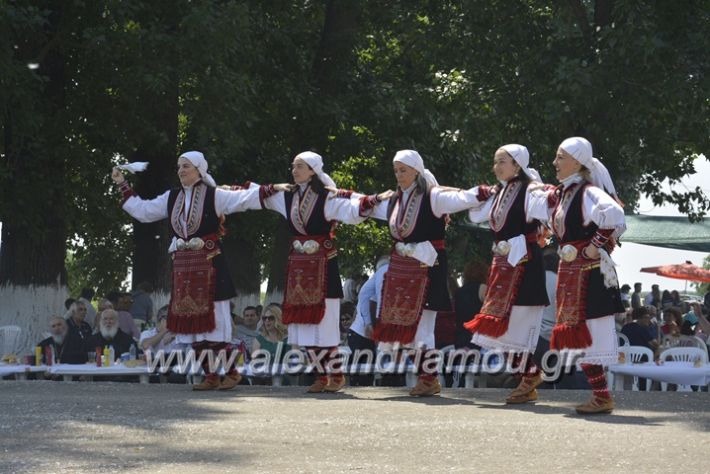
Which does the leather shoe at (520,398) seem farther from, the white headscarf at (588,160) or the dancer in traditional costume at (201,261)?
the dancer in traditional costume at (201,261)

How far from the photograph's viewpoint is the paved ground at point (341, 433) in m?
8.00

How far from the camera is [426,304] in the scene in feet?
37.9

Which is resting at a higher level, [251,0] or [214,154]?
[251,0]

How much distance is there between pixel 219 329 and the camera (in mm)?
12328

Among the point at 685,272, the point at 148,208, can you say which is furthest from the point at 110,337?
the point at 685,272

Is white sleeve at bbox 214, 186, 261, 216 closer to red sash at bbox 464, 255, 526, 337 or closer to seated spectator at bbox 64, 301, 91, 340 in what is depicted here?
red sash at bbox 464, 255, 526, 337

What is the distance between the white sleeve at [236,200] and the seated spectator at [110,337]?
3245 millimetres

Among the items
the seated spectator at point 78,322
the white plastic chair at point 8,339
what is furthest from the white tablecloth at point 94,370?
the white plastic chair at point 8,339

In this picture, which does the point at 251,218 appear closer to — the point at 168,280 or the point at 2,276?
the point at 168,280

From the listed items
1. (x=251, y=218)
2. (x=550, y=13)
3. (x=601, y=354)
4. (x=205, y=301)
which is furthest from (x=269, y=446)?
(x=251, y=218)

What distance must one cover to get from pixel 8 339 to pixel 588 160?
9623mm

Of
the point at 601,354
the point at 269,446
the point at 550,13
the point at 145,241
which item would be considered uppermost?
the point at 550,13

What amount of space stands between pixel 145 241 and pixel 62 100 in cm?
321

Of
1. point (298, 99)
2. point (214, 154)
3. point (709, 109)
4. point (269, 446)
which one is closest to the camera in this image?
point (269, 446)
